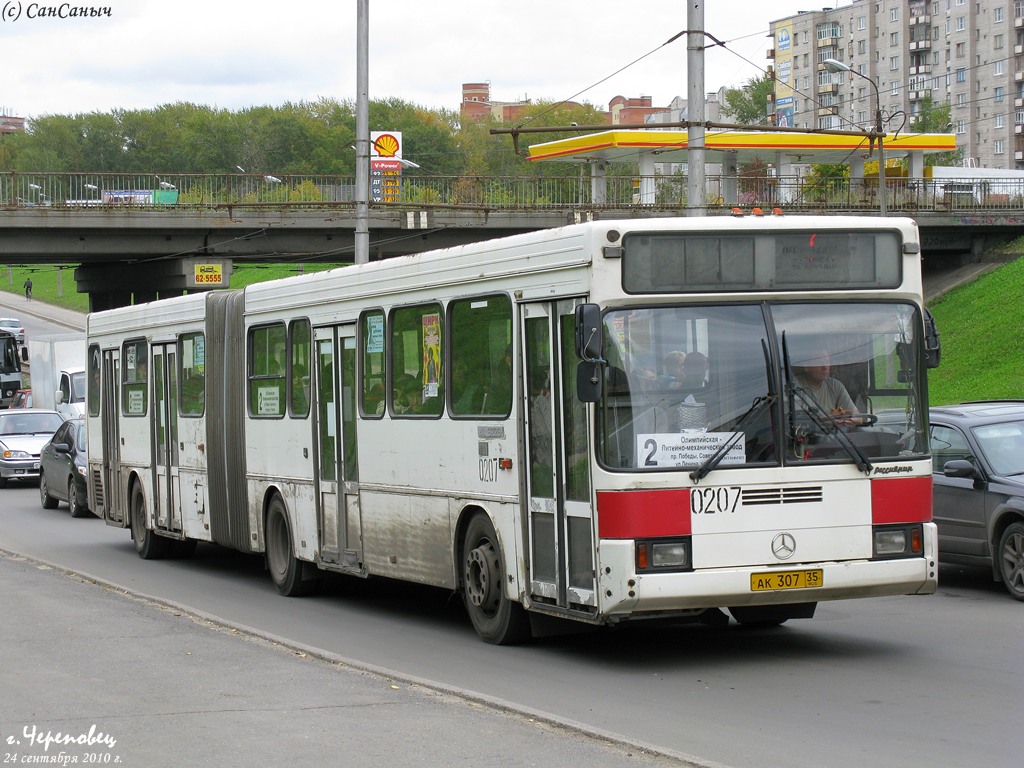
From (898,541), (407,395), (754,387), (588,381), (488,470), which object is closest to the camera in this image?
(588,381)

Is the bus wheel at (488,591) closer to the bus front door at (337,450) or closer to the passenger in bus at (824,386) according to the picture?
the bus front door at (337,450)

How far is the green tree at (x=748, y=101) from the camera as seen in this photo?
14300 cm

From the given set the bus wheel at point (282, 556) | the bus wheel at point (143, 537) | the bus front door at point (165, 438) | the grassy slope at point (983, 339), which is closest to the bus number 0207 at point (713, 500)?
the bus wheel at point (282, 556)

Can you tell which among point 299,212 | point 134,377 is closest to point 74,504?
point 134,377

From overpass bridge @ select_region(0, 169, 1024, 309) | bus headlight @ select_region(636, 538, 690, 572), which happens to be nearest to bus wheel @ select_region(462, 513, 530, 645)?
bus headlight @ select_region(636, 538, 690, 572)

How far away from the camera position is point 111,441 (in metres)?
19.8

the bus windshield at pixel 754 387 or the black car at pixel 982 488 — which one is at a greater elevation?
the bus windshield at pixel 754 387

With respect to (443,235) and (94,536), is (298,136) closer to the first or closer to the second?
(443,235)

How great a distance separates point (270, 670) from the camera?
9.17 meters

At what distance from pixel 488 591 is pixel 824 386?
9.46ft

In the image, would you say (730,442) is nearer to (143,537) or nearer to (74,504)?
(143,537)

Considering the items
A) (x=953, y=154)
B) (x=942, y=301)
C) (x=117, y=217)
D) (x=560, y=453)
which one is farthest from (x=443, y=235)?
(x=953, y=154)

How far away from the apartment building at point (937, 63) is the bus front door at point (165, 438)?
9702 cm

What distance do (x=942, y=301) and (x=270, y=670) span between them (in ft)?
138
